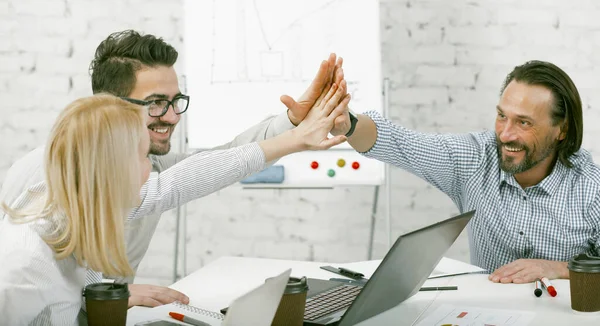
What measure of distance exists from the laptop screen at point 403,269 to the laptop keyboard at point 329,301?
2.8 inches

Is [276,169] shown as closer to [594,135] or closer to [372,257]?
[372,257]

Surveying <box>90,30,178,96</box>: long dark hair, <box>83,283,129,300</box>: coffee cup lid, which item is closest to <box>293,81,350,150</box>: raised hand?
<box>90,30,178,96</box>: long dark hair

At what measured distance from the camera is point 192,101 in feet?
9.91

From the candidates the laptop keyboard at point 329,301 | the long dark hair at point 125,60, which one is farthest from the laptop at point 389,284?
the long dark hair at point 125,60

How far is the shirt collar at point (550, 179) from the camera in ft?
6.83

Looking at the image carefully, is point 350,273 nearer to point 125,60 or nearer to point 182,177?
point 182,177

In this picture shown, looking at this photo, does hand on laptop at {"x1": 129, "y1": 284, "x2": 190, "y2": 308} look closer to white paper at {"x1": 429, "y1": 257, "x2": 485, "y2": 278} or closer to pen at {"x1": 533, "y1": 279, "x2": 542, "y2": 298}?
white paper at {"x1": 429, "y1": 257, "x2": 485, "y2": 278}

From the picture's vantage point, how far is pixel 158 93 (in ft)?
6.68

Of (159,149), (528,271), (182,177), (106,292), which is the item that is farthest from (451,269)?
(106,292)

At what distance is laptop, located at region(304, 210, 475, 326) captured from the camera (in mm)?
1284

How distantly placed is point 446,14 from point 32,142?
212cm

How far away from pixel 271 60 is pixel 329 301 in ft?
5.49

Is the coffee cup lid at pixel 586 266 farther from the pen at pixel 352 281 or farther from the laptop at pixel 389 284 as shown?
the pen at pixel 352 281

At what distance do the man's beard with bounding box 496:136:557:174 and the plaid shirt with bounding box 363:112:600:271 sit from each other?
2 centimetres
